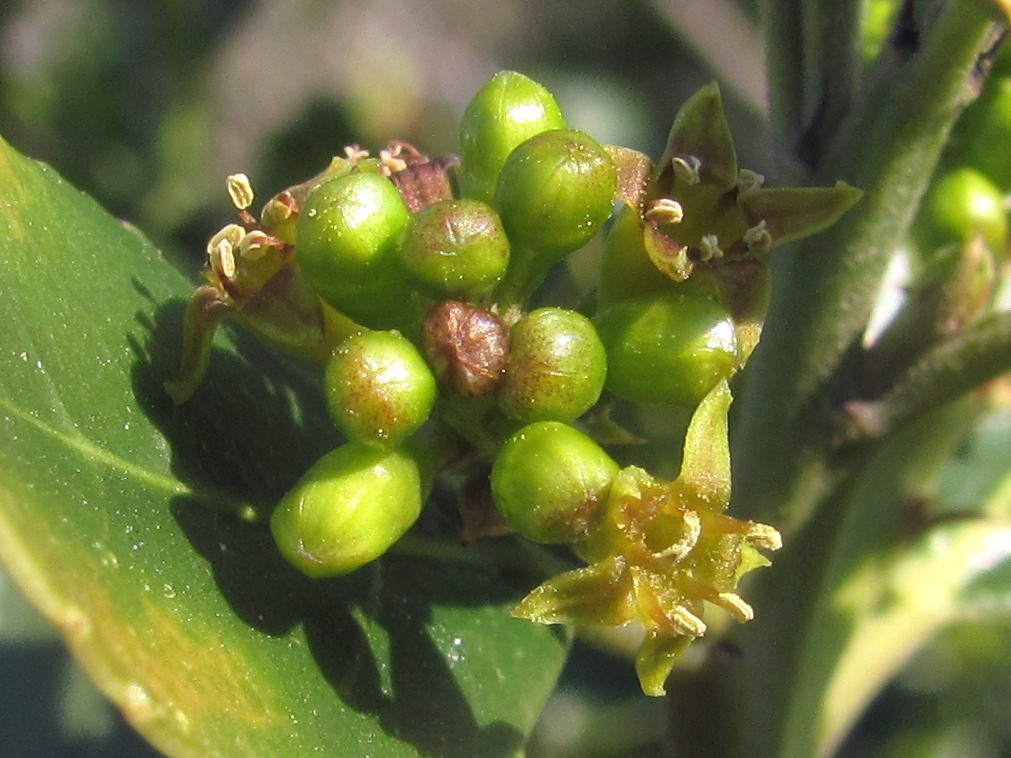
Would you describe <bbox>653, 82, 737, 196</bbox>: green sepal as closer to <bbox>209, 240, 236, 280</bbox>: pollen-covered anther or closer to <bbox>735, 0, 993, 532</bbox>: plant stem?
<bbox>735, 0, 993, 532</bbox>: plant stem

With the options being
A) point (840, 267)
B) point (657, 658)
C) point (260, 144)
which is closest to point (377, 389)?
point (657, 658)

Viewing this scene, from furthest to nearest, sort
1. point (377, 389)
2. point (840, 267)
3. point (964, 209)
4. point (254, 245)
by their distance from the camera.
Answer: point (964, 209) < point (840, 267) < point (254, 245) < point (377, 389)

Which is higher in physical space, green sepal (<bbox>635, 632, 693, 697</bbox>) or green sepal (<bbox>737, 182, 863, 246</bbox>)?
green sepal (<bbox>737, 182, 863, 246</bbox>)

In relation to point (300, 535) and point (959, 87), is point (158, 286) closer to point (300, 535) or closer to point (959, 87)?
point (300, 535)

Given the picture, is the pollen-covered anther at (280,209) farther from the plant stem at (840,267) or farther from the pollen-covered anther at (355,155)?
the plant stem at (840,267)

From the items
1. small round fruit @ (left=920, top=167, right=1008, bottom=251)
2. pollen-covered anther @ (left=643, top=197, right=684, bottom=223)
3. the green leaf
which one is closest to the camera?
the green leaf

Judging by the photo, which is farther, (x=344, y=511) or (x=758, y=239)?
(x=758, y=239)

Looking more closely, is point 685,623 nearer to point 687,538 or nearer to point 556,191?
point 687,538

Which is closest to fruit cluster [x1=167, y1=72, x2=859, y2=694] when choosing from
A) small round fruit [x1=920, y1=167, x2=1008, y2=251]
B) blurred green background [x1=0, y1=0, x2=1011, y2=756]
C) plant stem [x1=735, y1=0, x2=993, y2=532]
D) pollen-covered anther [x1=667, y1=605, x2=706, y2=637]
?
pollen-covered anther [x1=667, y1=605, x2=706, y2=637]
